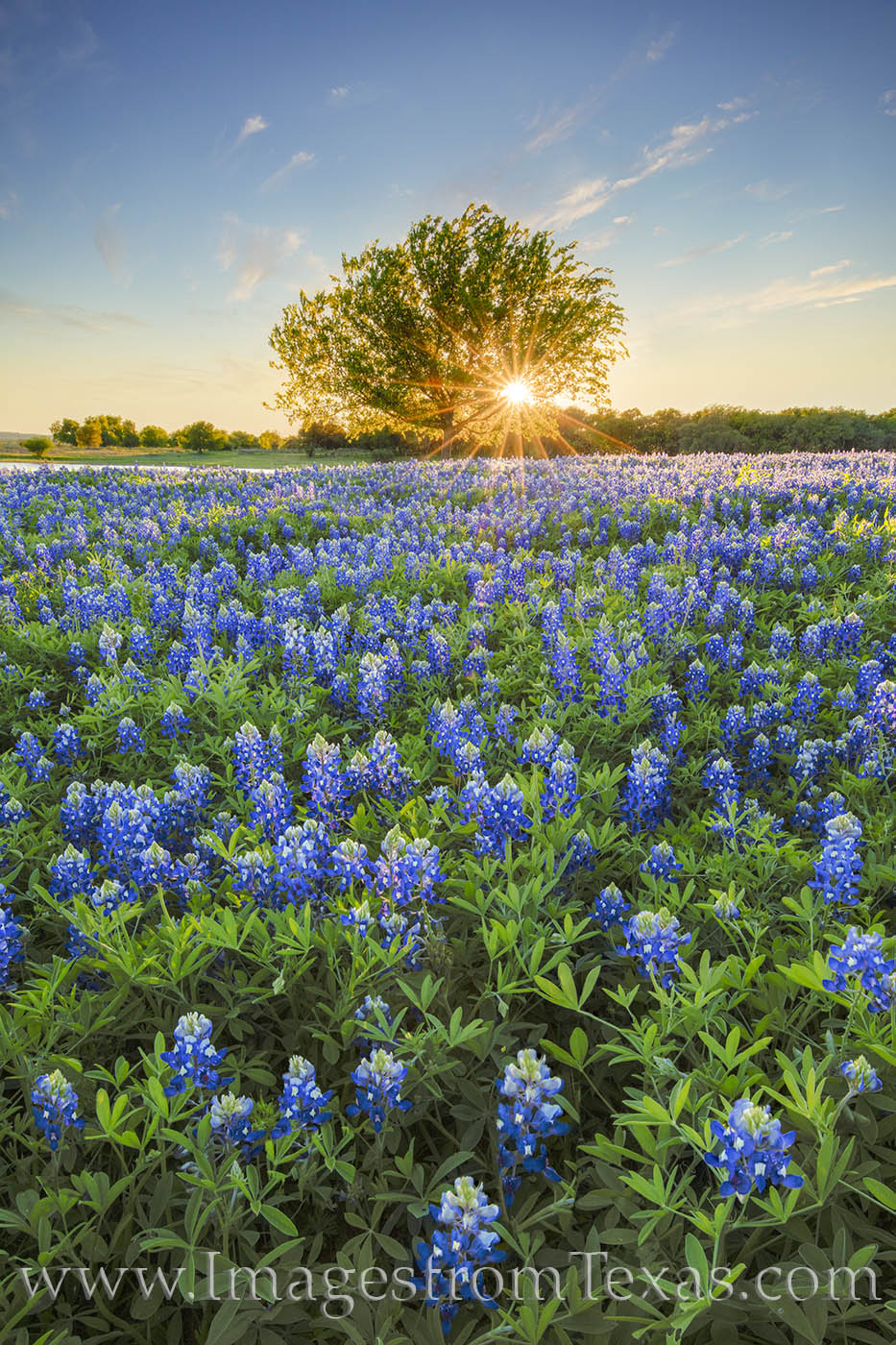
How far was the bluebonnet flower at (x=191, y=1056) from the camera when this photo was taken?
184 cm

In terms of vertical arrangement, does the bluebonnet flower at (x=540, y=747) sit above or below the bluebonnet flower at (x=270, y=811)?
above

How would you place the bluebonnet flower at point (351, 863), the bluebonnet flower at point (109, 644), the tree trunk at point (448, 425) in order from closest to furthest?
the bluebonnet flower at point (351, 863)
the bluebonnet flower at point (109, 644)
the tree trunk at point (448, 425)

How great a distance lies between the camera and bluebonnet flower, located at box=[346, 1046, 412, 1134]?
1800 millimetres

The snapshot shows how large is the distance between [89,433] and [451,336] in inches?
1885

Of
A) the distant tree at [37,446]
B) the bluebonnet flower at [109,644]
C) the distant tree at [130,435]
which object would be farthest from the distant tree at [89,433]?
the bluebonnet flower at [109,644]

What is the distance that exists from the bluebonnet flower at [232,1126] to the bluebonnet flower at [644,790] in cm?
195

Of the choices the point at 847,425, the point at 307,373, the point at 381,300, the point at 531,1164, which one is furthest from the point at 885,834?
the point at 307,373

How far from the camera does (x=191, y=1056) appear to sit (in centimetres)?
188

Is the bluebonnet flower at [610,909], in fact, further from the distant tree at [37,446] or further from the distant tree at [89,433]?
the distant tree at [89,433]

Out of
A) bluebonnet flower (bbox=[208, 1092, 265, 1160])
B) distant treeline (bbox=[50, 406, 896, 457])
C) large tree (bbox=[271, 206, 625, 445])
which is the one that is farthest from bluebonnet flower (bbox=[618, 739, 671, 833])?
large tree (bbox=[271, 206, 625, 445])

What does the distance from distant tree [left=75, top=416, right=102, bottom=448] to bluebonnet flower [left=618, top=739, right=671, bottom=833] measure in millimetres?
76223

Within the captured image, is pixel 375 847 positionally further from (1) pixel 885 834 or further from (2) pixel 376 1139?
(1) pixel 885 834

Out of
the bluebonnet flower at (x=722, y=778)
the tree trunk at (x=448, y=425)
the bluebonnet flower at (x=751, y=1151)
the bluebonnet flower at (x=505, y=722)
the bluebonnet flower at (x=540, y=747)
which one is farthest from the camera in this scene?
the tree trunk at (x=448, y=425)

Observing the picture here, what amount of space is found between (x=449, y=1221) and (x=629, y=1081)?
93cm
